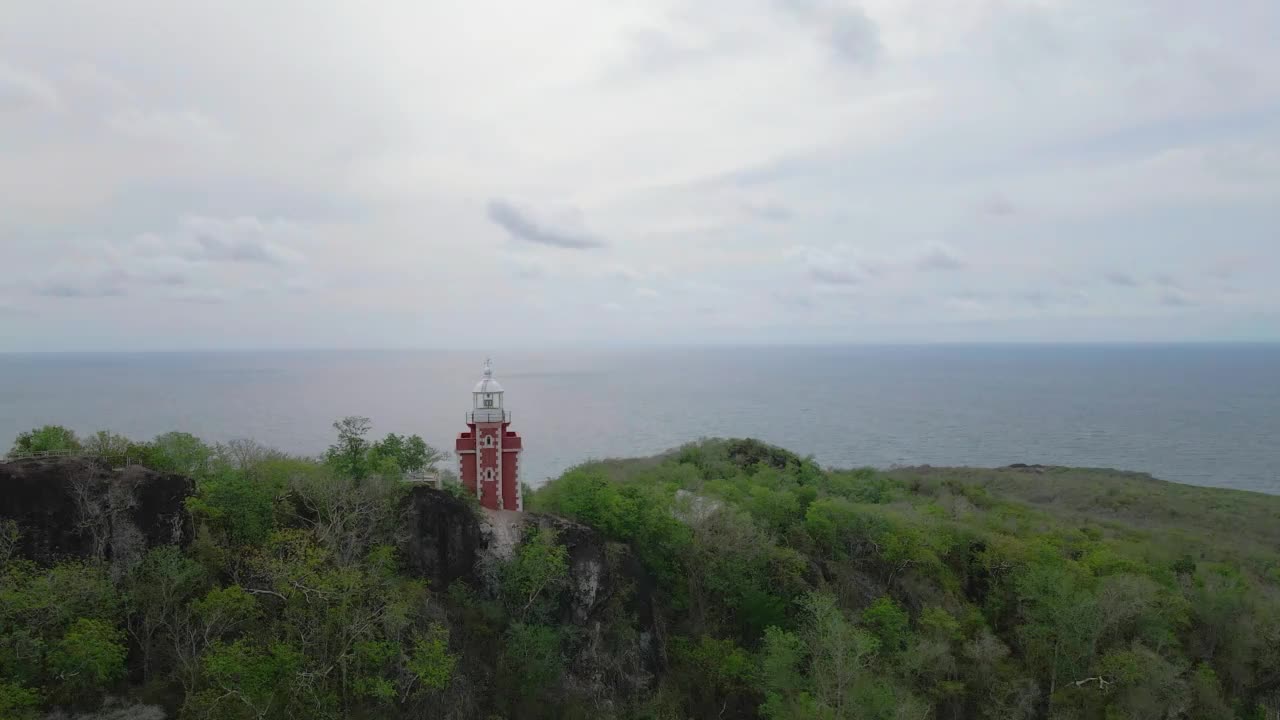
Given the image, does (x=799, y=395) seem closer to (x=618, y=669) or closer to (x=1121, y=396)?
(x=1121, y=396)

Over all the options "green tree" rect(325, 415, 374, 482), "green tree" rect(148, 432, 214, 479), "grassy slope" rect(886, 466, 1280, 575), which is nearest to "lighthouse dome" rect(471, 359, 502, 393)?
"green tree" rect(325, 415, 374, 482)

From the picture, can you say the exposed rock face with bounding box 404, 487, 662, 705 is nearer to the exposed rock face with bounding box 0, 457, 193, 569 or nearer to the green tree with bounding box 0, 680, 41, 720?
the exposed rock face with bounding box 0, 457, 193, 569

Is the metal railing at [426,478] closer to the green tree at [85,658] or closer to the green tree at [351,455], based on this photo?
the green tree at [351,455]

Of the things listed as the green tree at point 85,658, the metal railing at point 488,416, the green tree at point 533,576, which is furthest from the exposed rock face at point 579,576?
the green tree at point 85,658

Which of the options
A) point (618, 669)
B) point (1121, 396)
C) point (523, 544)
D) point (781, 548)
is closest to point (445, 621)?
point (523, 544)

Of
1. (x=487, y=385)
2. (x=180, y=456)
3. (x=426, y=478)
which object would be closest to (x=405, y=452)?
(x=426, y=478)

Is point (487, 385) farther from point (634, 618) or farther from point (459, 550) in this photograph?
point (634, 618)
